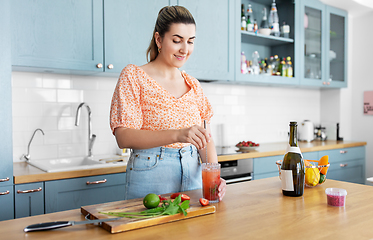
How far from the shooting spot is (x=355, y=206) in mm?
1277

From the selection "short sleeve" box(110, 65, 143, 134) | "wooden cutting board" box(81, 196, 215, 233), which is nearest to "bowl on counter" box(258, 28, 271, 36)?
"short sleeve" box(110, 65, 143, 134)

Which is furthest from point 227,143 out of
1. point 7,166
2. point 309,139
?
point 7,166

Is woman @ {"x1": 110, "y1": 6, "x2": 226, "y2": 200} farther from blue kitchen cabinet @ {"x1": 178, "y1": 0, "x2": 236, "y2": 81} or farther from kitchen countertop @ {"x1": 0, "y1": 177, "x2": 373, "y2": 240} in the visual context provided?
blue kitchen cabinet @ {"x1": 178, "y1": 0, "x2": 236, "y2": 81}

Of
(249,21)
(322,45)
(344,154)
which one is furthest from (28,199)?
(322,45)

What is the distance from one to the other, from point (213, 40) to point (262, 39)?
785 mm

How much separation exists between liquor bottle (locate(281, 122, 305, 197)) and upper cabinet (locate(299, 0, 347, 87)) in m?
2.58

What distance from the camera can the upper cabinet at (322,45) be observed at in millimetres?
3832

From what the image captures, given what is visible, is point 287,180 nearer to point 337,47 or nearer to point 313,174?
point 313,174

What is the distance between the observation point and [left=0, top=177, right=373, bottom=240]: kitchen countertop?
96cm

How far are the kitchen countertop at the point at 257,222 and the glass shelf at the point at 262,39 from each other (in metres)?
2.31

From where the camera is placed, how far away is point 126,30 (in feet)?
8.45

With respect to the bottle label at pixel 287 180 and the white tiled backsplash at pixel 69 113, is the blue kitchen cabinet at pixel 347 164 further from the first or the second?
the bottle label at pixel 287 180

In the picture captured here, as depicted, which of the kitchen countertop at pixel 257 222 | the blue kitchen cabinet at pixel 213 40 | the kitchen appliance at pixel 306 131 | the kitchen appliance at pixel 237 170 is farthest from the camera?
the kitchen appliance at pixel 306 131

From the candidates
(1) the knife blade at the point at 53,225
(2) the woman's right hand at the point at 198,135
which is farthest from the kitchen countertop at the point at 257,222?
(2) the woman's right hand at the point at 198,135
